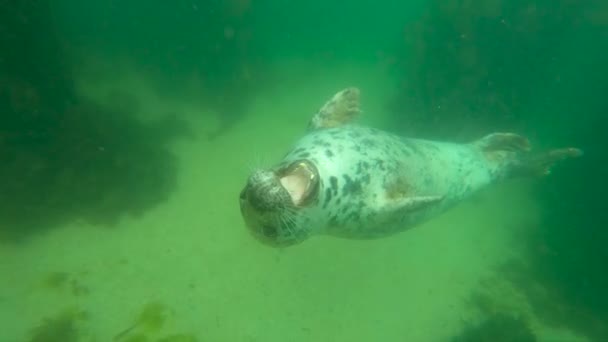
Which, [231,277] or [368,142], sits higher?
[368,142]

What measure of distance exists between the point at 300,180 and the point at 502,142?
462 cm

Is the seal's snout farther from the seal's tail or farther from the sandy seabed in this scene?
the seal's tail

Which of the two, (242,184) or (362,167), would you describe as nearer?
(362,167)

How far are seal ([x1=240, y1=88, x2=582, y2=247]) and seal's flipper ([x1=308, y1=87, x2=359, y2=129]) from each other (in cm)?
1

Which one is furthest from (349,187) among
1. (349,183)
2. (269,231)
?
(269,231)

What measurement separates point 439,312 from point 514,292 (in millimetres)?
1913

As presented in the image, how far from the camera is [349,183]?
3109 millimetres

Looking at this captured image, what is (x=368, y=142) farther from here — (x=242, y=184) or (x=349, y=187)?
(x=242, y=184)

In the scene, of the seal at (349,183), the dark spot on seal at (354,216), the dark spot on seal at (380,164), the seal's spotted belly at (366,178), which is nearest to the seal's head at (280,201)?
the seal at (349,183)

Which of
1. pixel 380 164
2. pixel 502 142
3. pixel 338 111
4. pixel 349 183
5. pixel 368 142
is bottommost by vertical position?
pixel 349 183

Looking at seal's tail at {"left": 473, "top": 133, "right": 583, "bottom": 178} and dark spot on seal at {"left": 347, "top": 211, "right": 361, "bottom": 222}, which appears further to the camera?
seal's tail at {"left": 473, "top": 133, "right": 583, "bottom": 178}

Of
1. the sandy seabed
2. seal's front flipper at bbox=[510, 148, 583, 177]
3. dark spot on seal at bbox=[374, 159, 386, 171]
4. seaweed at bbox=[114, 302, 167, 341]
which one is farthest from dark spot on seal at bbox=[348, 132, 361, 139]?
seal's front flipper at bbox=[510, 148, 583, 177]

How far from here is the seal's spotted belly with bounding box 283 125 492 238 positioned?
118 inches

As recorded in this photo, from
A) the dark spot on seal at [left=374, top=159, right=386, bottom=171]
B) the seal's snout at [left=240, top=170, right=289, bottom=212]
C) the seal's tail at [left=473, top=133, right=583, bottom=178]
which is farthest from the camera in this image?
the seal's tail at [left=473, top=133, right=583, bottom=178]
